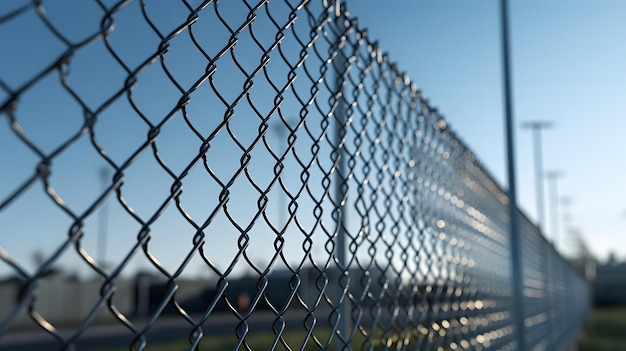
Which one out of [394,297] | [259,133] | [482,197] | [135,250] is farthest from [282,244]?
[482,197]

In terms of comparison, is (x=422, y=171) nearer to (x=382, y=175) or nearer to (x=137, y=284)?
(x=382, y=175)

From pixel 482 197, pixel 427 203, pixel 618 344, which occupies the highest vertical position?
pixel 482 197

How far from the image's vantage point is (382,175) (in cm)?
245

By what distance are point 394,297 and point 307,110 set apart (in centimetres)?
101

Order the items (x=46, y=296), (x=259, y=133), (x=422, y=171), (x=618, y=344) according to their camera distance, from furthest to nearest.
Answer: (x=46, y=296) < (x=618, y=344) < (x=422, y=171) < (x=259, y=133)

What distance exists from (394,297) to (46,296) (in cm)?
2844

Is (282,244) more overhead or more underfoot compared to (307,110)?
more underfoot

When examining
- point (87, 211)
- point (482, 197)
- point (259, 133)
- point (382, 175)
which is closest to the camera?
point (87, 211)

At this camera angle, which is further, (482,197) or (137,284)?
(137,284)

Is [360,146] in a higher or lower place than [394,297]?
higher

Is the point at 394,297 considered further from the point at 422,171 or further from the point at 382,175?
the point at 422,171

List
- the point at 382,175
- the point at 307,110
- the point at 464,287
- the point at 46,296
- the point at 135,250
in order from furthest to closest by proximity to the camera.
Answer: the point at 46,296 < the point at 464,287 < the point at 382,175 < the point at 307,110 < the point at 135,250

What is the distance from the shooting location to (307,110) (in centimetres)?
183

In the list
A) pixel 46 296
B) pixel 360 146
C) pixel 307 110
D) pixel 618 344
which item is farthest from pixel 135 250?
pixel 46 296
